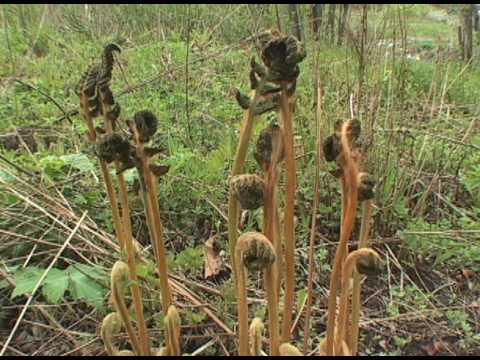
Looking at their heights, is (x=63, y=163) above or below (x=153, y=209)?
below

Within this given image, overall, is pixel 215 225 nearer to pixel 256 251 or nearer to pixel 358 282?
pixel 358 282

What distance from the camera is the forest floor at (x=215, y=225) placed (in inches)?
54.8

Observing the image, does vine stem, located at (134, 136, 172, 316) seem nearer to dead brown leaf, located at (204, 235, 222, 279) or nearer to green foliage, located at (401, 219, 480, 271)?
dead brown leaf, located at (204, 235, 222, 279)

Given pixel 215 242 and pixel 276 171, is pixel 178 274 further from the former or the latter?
pixel 276 171

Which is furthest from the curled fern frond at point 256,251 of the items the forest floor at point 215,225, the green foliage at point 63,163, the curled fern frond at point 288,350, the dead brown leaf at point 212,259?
the green foliage at point 63,163

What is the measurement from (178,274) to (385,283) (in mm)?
618

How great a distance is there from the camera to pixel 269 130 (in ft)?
2.46

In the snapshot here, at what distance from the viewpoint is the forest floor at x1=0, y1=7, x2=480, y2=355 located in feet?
4.57

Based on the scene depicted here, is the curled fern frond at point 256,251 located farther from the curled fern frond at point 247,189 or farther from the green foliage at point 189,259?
the green foliage at point 189,259

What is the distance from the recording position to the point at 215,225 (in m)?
1.81

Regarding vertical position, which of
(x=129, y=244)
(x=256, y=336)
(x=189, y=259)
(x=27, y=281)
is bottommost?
(x=189, y=259)

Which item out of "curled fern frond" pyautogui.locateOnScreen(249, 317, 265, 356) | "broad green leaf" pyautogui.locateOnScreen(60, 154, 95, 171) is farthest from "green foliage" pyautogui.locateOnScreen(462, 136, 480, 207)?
"curled fern frond" pyautogui.locateOnScreen(249, 317, 265, 356)

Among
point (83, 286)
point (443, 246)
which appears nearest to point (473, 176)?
point (443, 246)

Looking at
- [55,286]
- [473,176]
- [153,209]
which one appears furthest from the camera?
[473,176]
